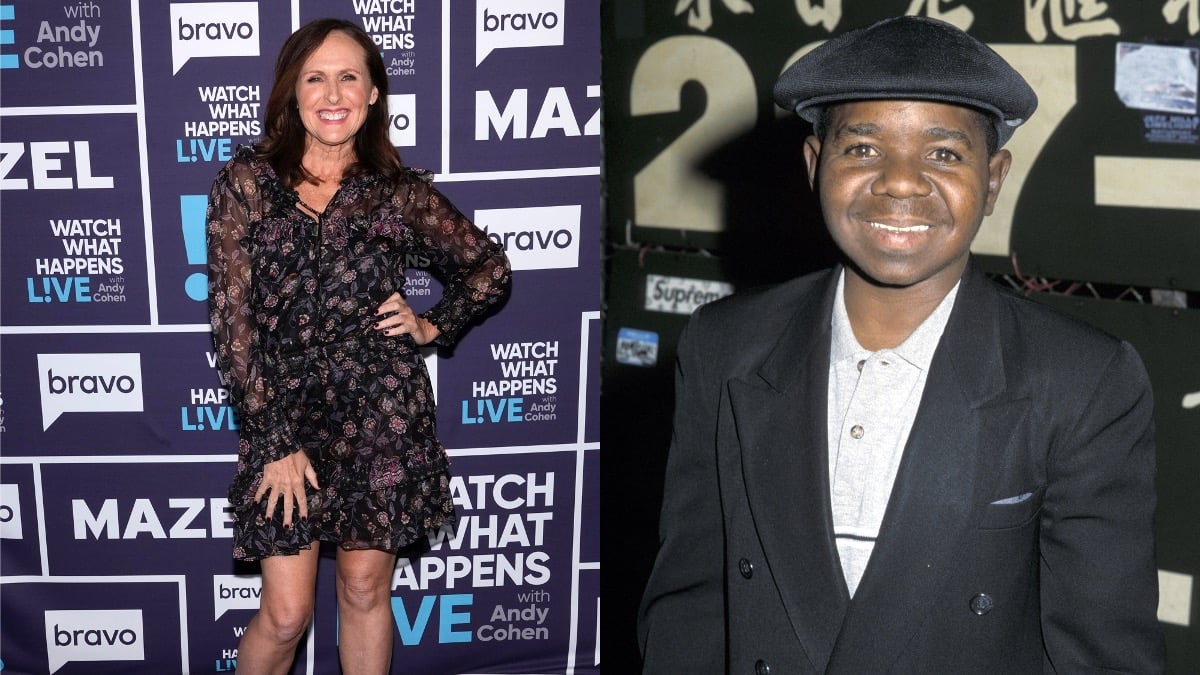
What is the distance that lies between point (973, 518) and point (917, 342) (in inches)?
10.5

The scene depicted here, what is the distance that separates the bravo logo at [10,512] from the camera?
423 cm

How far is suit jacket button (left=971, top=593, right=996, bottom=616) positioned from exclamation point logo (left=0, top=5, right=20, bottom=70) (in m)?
3.45

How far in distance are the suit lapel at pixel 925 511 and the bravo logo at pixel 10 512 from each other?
3.39m

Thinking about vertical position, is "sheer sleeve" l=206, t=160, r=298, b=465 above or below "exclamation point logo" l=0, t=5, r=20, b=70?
below

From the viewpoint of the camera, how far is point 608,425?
462 centimetres

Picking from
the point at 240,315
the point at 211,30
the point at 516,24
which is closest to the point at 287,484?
the point at 240,315

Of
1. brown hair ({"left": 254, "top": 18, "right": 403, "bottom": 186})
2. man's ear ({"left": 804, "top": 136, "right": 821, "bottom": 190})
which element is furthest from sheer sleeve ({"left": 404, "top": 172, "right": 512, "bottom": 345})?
man's ear ({"left": 804, "top": 136, "right": 821, "bottom": 190})

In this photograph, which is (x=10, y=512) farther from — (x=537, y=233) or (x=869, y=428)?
(x=869, y=428)

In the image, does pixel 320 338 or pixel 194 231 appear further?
pixel 194 231

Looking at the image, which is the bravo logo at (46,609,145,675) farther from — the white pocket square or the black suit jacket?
the white pocket square

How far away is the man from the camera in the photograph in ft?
5.41

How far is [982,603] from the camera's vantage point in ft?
5.50

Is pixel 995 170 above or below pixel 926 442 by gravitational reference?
above

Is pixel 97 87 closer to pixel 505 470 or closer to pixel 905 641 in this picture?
pixel 505 470
